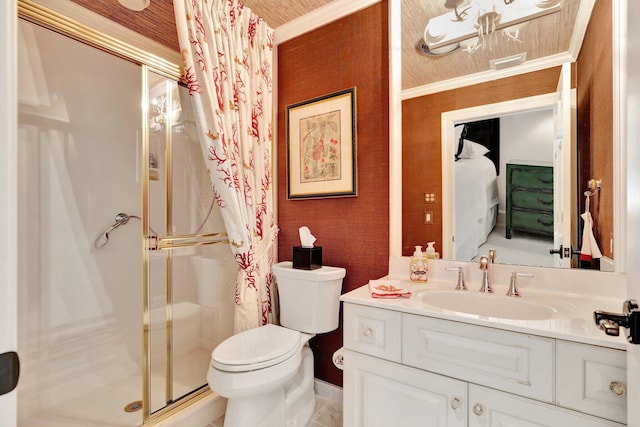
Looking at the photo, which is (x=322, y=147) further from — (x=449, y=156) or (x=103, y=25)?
(x=103, y=25)

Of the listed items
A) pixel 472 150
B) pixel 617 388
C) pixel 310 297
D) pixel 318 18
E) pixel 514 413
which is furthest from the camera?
pixel 318 18

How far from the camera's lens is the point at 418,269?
1.52 metres

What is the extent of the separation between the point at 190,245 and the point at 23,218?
890mm

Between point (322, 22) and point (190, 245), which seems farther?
point (322, 22)

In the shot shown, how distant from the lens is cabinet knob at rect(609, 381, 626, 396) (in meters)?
0.81

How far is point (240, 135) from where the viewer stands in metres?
1.82

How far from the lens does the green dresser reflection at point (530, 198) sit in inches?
51.8

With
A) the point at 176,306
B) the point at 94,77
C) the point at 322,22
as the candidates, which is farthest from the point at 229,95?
the point at 176,306

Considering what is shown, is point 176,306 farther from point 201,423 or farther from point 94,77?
point 94,77

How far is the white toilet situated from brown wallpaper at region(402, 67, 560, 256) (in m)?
0.50

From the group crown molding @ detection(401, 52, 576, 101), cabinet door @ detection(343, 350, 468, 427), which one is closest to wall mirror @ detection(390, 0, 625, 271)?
crown molding @ detection(401, 52, 576, 101)

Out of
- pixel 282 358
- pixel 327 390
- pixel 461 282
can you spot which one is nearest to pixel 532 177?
pixel 461 282

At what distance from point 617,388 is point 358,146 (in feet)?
4.73

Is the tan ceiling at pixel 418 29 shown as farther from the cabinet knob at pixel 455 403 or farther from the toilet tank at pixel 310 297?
the cabinet knob at pixel 455 403
